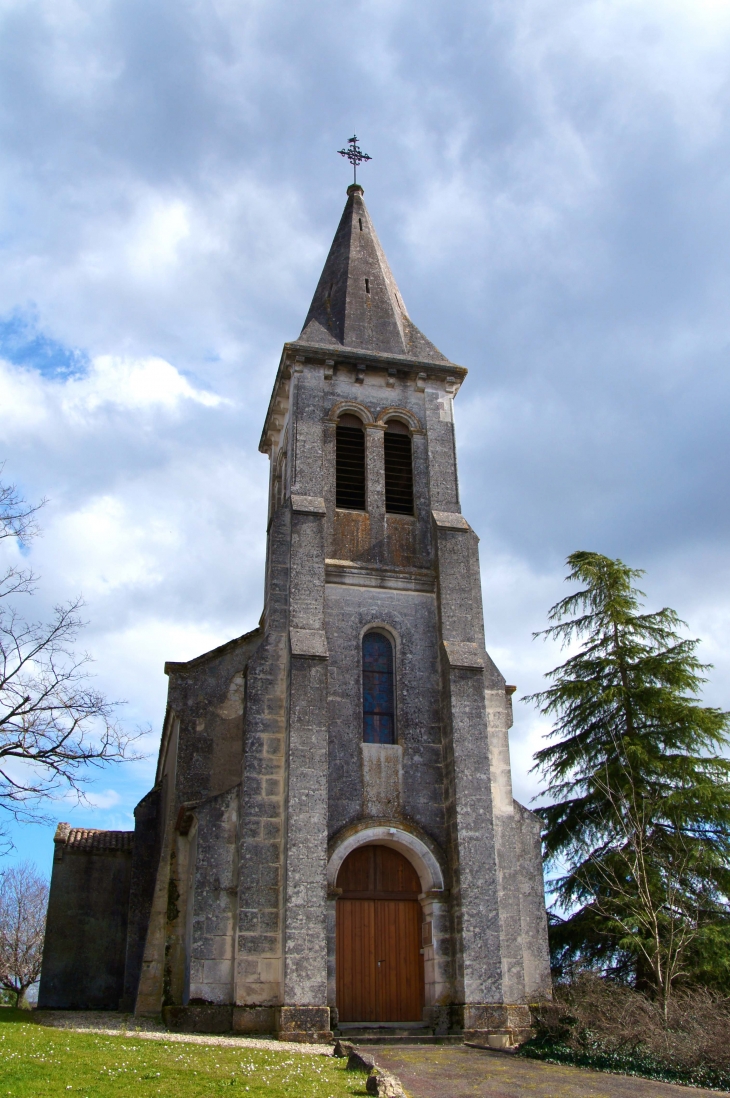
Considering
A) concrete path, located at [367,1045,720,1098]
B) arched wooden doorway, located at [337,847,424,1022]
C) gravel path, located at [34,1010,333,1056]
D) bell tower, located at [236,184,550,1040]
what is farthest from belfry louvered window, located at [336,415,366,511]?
concrete path, located at [367,1045,720,1098]

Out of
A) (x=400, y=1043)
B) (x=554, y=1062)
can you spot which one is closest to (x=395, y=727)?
(x=400, y=1043)

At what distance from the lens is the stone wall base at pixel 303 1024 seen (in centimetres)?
1448

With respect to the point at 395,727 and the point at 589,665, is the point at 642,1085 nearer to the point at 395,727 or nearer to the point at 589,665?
the point at 395,727

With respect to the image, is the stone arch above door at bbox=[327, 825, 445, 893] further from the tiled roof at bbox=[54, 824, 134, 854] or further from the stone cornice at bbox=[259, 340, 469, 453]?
the stone cornice at bbox=[259, 340, 469, 453]

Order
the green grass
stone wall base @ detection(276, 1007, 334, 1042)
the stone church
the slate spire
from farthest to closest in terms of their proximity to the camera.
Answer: the slate spire → the stone church → stone wall base @ detection(276, 1007, 334, 1042) → the green grass

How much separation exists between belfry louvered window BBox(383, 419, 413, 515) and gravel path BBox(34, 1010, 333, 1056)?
1108 centimetres

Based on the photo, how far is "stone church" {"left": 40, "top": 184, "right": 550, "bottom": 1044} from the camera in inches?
614

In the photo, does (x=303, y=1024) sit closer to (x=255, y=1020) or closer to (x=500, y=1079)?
(x=255, y=1020)

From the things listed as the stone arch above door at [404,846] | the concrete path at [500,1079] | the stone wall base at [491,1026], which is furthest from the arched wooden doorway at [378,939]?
the concrete path at [500,1079]

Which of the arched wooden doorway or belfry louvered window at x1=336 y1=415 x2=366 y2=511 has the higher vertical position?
belfry louvered window at x1=336 y1=415 x2=366 y2=511

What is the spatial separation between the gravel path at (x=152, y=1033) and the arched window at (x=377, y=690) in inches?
228

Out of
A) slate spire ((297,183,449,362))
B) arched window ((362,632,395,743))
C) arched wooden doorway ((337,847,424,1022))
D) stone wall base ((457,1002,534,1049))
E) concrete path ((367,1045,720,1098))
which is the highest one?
slate spire ((297,183,449,362))

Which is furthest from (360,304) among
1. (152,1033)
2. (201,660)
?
(152,1033)

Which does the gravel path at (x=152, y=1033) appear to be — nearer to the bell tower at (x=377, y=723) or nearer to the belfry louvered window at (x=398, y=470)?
the bell tower at (x=377, y=723)
